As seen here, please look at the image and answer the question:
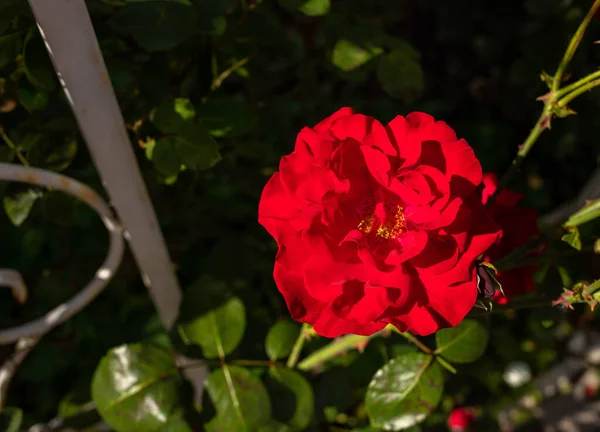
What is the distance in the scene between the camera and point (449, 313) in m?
0.59

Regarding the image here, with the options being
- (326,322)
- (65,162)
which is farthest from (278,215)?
(65,162)

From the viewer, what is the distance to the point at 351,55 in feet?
3.41

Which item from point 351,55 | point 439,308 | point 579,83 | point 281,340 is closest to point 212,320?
point 281,340

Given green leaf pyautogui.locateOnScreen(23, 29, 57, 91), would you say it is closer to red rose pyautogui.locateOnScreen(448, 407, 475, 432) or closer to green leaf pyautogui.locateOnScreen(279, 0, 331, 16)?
green leaf pyautogui.locateOnScreen(279, 0, 331, 16)

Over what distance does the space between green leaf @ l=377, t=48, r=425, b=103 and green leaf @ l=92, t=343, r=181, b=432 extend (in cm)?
66

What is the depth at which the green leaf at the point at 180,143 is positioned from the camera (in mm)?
843

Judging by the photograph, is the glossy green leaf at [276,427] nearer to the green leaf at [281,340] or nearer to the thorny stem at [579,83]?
the green leaf at [281,340]

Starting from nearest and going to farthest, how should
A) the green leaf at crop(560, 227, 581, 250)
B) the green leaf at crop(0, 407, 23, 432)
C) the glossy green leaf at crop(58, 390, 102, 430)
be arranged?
the green leaf at crop(560, 227, 581, 250) < the green leaf at crop(0, 407, 23, 432) < the glossy green leaf at crop(58, 390, 102, 430)

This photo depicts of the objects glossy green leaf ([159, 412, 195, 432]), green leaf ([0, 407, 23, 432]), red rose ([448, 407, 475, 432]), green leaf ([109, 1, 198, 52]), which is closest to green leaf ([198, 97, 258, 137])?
green leaf ([109, 1, 198, 52])

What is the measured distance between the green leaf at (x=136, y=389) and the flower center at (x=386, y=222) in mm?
461

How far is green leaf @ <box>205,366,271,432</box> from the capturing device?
0.86 meters

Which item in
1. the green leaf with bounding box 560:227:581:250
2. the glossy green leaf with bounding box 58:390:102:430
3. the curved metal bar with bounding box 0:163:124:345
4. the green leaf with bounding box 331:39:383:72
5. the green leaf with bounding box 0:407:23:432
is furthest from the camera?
the glossy green leaf with bounding box 58:390:102:430

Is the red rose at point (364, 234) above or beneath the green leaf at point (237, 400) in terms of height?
above

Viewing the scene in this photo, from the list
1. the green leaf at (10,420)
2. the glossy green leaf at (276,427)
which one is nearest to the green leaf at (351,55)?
the glossy green leaf at (276,427)
